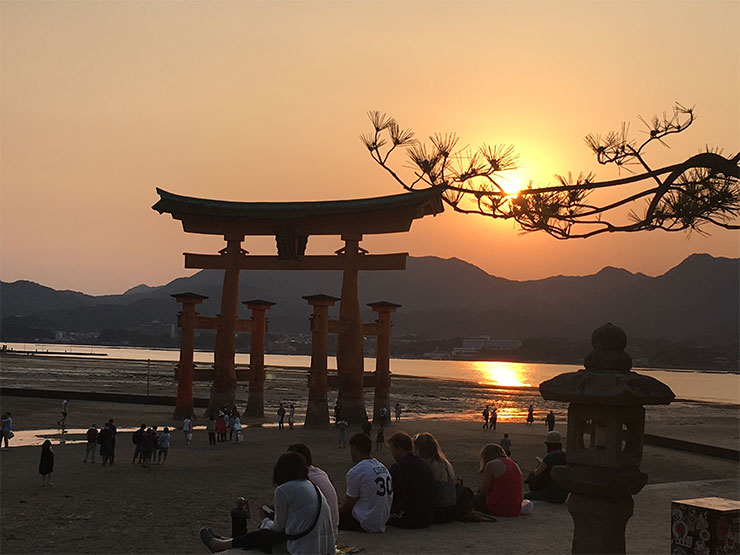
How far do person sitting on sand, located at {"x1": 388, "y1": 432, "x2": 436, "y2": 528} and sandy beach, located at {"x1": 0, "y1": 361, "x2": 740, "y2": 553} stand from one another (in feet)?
0.67

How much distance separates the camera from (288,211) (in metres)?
31.5

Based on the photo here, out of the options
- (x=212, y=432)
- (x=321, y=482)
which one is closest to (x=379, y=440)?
(x=212, y=432)

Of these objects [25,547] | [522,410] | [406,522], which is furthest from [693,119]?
[522,410]

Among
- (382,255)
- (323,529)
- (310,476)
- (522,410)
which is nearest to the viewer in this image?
(323,529)

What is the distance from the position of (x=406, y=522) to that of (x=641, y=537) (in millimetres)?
2985

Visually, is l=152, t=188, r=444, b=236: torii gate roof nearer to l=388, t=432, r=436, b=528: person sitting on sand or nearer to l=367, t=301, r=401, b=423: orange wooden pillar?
l=367, t=301, r=401, b=423: orange wooden pillar

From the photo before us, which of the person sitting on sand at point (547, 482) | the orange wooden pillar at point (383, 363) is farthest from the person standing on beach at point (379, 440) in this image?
the person sitting on sand at point (547, 482)

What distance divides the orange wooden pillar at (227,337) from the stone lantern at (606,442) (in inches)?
1043

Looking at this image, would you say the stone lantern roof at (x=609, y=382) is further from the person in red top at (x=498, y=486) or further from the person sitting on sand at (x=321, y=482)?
the person in red top at (x=498, y=486)

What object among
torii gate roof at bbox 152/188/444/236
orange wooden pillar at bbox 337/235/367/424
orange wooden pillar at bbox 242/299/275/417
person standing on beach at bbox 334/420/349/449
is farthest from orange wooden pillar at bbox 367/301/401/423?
person standing on beach at bbox 334/420/349/449

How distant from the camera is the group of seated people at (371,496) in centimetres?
604

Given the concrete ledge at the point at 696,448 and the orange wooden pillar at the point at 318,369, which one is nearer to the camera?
the concrete ledge at the point at 696,448

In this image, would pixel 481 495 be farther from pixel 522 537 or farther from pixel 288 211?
pixel 288 211

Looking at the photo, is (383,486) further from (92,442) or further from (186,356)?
(186,356)
